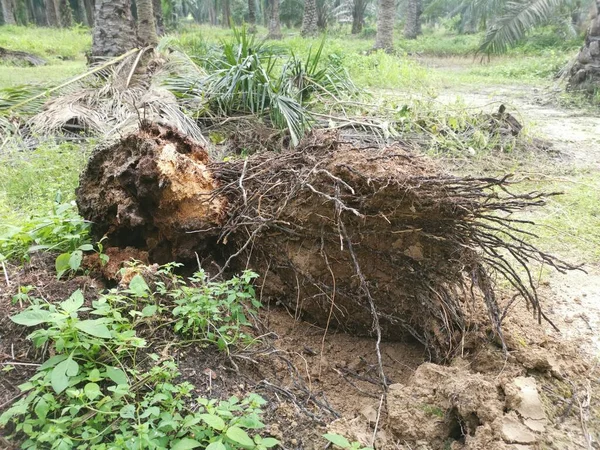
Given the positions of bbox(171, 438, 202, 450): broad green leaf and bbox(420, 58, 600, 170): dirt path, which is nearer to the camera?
bbox(171, 438, 202, 450): broad green leaf

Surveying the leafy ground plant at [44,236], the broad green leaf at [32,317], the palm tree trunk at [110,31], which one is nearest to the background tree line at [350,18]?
the palm tree trunk at [110,31]

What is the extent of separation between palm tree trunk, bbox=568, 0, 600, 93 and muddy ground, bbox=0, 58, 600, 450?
8.14 meters

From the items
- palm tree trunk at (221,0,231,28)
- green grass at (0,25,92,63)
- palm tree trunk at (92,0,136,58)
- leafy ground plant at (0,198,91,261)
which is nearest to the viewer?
leafy ground plant at (0,198,91,261)

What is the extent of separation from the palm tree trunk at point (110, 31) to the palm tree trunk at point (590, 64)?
8.18m

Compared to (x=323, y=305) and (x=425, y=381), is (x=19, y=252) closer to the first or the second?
(x=323, y=305)

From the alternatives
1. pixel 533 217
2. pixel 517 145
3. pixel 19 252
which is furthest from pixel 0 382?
pixel 517 145

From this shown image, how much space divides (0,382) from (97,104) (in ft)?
14.7

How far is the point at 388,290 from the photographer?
2531 millimetres

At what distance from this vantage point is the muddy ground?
1.95 metres

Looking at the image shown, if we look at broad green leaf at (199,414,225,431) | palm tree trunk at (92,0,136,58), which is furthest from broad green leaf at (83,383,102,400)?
palm tree trunk at (92,0,136,58)

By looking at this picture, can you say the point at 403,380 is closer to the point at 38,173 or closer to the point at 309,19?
the point at 38,173

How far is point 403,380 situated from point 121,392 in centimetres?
129

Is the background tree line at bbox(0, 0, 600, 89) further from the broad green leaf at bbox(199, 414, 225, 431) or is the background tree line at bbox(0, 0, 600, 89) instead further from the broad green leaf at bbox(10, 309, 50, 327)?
the broad green leaf at bbox(199, 414, 225, 431)

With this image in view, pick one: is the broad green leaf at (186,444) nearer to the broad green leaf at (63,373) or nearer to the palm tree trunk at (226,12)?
the broad green leaf at (63,373)
